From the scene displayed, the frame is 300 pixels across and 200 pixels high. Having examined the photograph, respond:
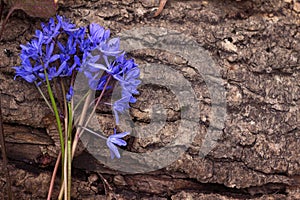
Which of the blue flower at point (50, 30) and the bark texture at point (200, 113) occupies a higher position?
the blue flower at point (50, 30)

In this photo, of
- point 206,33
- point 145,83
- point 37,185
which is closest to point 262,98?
point 206,33

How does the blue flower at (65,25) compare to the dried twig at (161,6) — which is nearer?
the blue flower at (65,25)

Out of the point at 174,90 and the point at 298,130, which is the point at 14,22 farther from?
the point at 298,130

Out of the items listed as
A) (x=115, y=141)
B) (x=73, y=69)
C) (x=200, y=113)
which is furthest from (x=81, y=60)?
(x=200, y=113)

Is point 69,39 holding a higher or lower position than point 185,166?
higher

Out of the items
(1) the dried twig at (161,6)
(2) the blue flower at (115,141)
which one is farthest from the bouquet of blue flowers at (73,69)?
(1) the dried twig at (161,6)

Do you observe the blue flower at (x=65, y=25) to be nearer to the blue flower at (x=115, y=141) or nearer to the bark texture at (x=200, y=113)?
the bark texture at (x=200, y=113)

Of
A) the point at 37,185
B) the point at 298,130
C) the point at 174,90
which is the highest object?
the point at 174,90
